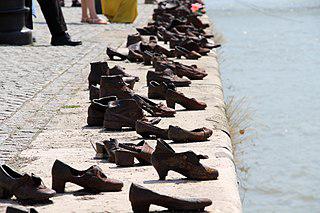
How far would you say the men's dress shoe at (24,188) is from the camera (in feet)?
14.9

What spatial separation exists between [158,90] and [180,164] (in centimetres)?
267

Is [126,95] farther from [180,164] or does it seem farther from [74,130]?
[180,164]

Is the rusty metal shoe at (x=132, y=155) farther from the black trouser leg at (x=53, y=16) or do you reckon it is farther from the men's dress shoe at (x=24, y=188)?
the black trouser leg at (x=53, y=16)

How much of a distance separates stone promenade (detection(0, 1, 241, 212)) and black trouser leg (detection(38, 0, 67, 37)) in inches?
40.4

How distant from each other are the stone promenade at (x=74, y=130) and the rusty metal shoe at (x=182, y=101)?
0.05 meters

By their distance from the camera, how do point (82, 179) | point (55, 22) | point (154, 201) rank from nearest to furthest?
point (154, 201) < point (82, 179) < point (55, 22)

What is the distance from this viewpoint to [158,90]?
7613mm

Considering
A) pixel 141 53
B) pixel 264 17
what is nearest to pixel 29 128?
pixel 141 53

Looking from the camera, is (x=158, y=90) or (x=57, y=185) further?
(x=158, y=90)

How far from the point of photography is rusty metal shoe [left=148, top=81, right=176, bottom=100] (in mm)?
7582

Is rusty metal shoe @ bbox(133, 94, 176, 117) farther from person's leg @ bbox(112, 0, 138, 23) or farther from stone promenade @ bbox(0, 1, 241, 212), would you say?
person's leg @ bbox(112, 0, 138, 23)

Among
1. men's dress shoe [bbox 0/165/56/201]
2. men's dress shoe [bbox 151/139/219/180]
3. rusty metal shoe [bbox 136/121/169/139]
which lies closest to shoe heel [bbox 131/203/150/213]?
men's dress shoe [bbox 0/165/56/201]

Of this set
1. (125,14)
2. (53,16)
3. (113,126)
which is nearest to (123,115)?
(113,126)

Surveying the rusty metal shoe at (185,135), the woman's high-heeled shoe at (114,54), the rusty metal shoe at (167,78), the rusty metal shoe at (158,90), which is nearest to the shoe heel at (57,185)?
the rusty metal shoe at (185,135)
